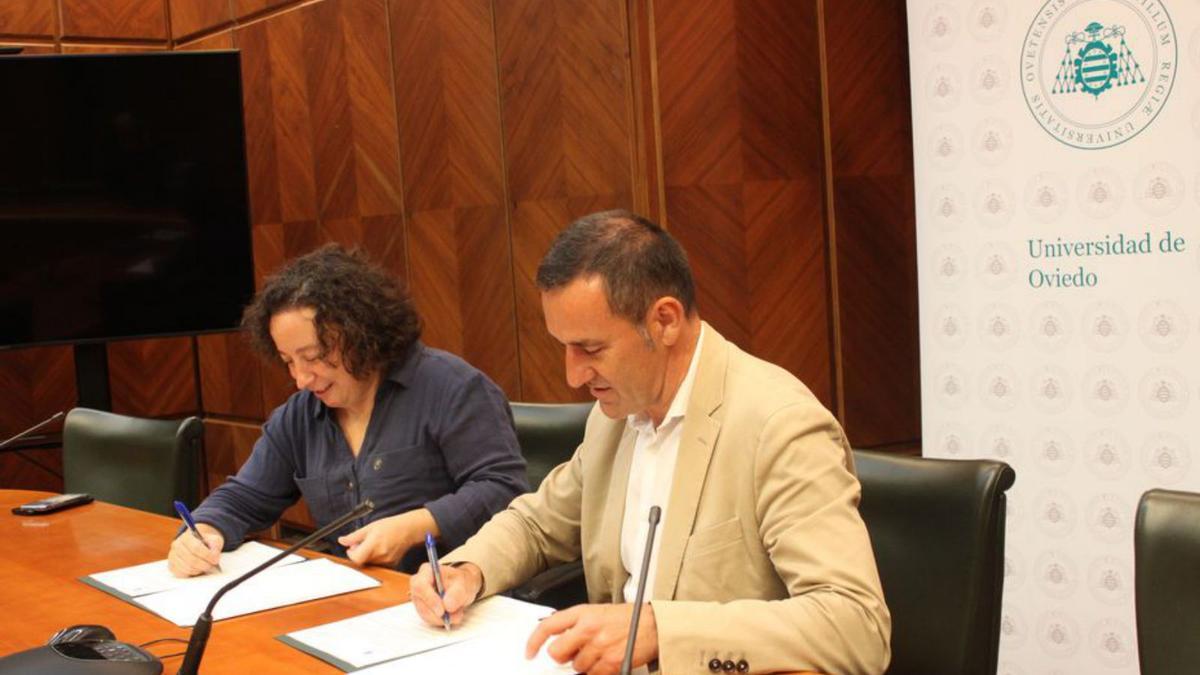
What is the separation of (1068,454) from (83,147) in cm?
371

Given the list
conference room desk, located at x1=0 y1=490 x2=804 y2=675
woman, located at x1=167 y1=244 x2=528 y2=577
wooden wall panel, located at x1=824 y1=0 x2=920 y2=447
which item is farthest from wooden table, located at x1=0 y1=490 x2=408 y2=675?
wooden wall panel, located at x1=824 y1=0 x2=920 y2=447

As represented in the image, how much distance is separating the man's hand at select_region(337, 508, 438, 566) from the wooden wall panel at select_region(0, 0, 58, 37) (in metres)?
4.74

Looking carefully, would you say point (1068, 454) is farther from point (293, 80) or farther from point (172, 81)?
point (293, 80)

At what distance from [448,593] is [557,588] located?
718 mm

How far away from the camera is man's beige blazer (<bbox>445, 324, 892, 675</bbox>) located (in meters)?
1.64

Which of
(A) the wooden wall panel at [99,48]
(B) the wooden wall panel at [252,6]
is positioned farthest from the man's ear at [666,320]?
(A) the wooden wall panel at [99,48]

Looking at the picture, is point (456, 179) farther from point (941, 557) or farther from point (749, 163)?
point (941, 557)

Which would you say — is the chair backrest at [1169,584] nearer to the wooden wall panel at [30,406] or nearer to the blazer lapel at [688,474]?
the blazer lapel at [688,474]

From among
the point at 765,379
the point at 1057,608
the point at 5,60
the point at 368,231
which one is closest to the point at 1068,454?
the point at 1057,608

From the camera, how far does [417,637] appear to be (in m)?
1.91

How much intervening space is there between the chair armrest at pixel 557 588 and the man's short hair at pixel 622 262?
2.66 feet

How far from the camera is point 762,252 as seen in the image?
438 cm

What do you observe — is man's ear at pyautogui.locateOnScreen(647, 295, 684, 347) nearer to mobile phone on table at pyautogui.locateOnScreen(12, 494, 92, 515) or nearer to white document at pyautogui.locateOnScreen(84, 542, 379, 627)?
white document at pyautogui.locateOnScreen(84, 542, 379, 627)

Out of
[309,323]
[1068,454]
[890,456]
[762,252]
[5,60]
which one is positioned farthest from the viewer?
[5,60]
